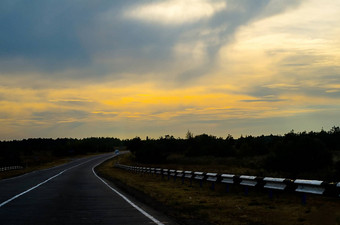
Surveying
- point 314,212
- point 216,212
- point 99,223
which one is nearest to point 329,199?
point 314,212

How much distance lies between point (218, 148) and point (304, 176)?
5957 cm

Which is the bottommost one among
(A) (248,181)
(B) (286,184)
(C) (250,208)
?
(C) (250,208)

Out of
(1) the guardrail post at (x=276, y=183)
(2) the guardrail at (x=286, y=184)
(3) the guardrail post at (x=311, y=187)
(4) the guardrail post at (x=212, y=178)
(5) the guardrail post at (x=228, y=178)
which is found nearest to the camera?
(2) the guardrail at (x=286, y=184)

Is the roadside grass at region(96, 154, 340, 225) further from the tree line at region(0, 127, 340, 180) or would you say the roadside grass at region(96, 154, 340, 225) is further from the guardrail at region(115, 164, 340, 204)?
the tree line at region(0, 127, 340, 180)

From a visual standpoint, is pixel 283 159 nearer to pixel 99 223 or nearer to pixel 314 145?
pixel 314 145

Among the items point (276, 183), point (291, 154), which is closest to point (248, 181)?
point (276, 183)

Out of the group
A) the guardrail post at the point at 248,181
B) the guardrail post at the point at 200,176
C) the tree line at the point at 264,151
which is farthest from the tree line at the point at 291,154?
the guardrail post at the point at 200,176

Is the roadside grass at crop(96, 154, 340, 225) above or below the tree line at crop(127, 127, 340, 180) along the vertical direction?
below

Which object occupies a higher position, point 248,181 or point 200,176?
point 248,181

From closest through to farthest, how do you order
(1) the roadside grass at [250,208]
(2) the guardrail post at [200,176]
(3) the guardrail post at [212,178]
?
(1) the roadside grass at [250,208] → (3) the guardrail post at [212,178] → (2) the guardrail post at [200,176]

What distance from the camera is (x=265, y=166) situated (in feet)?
109

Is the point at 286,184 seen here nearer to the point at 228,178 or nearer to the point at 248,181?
the point at 248,181

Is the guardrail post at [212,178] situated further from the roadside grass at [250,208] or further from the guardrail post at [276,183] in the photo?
the guardrail post at [276,183]

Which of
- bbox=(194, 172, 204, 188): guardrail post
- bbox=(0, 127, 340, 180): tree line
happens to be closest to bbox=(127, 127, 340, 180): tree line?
bbox=(0, 127, 340, 180): tree line
